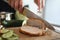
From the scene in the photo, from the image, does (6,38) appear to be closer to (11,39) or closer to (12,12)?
(11,39)

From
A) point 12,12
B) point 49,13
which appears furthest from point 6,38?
point 49,13

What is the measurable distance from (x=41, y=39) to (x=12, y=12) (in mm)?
455

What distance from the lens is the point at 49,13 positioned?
7.29 ft

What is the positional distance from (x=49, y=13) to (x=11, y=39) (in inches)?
58.1

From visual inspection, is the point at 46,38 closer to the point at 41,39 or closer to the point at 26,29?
the point at 41,39

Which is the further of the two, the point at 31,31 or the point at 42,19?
the point at 42,19

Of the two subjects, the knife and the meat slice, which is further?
the knife

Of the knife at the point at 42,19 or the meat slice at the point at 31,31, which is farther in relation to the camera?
the knife at the point at 42,19

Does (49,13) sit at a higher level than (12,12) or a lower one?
lower

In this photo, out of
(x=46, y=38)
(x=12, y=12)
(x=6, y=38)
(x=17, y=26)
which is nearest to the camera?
(x=6, y=38)

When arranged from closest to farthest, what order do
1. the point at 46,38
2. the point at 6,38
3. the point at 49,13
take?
the point at 6,38, the point at 46,38, the point at 49,13

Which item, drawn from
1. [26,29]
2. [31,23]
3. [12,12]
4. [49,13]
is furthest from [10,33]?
[49,13]

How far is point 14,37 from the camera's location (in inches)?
32.9

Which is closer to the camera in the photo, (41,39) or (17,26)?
(41,39)
